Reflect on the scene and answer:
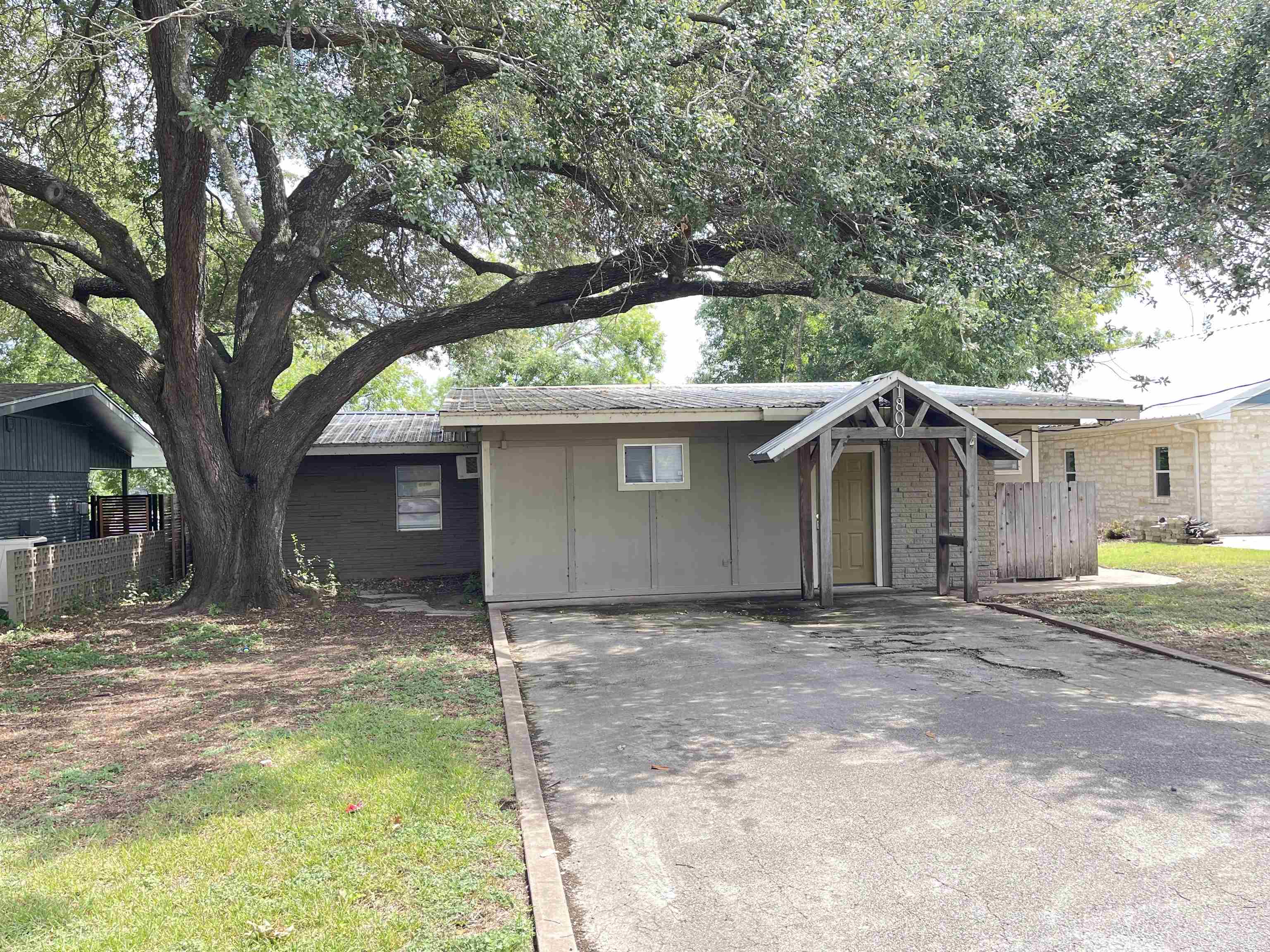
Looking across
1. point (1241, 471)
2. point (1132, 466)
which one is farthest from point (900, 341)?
point (1241, 471)

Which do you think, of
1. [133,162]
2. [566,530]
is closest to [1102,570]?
[566,530]

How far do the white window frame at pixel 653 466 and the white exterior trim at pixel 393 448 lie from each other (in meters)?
2.88

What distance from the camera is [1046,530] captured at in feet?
45.0

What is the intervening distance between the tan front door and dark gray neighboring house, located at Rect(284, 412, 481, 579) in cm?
620

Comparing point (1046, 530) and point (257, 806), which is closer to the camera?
point (257, 806)

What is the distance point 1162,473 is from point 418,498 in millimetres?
16724

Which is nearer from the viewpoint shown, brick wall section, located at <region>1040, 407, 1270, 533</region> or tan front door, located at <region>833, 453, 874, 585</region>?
tan front door, located at <region>833, 453, 874, 585</region>

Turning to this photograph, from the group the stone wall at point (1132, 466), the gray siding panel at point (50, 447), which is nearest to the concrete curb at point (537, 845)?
the gray siding panel at point (50, 447)

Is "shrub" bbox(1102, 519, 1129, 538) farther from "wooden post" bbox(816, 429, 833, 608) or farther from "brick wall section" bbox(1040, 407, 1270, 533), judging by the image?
"wooden post" bbox(816, 429, 833, 608)

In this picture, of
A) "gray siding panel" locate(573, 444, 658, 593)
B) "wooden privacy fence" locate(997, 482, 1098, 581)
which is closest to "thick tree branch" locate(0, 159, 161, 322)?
"gray siding panel" locate(573, 444, 658, 593)

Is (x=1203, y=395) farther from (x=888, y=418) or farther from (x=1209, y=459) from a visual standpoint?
(x=888, y=418)

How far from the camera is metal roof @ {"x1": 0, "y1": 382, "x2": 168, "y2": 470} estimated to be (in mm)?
13523

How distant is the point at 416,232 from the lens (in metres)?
15.3

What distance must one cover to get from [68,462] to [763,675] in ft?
47.7
